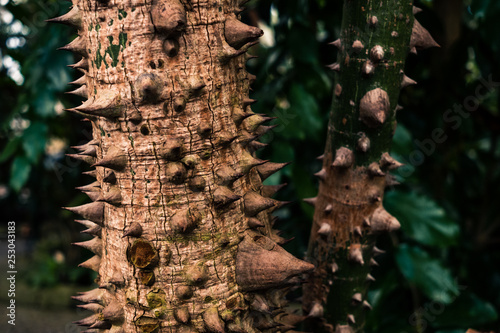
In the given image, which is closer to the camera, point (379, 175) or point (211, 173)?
point (211, 173)

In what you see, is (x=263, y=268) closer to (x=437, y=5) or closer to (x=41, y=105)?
(x=41, y=105)

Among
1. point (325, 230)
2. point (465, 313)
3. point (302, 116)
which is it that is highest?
point (302, 116)

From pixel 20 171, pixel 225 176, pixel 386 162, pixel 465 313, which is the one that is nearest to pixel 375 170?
pixel 386 162

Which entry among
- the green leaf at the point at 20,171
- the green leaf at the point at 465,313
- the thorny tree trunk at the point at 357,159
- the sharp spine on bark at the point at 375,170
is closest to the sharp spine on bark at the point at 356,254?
the thorny tree trunk at the point at 357,159

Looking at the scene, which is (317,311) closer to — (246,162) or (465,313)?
(246,162)

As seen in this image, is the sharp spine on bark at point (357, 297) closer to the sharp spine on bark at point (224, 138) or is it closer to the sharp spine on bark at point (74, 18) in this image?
the sharp spine on bark at point (224, 138)

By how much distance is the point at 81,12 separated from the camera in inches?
20.0

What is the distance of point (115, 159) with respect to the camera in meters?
0.49

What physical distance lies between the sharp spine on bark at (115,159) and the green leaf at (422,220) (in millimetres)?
674

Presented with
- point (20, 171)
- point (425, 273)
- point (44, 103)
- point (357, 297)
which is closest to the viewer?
point (357, 297)

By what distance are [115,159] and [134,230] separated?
85 millimetres

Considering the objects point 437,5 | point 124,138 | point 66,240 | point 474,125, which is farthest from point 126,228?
point 66,240

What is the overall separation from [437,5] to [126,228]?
1.32 m

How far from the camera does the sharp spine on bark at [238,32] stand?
0.51m
